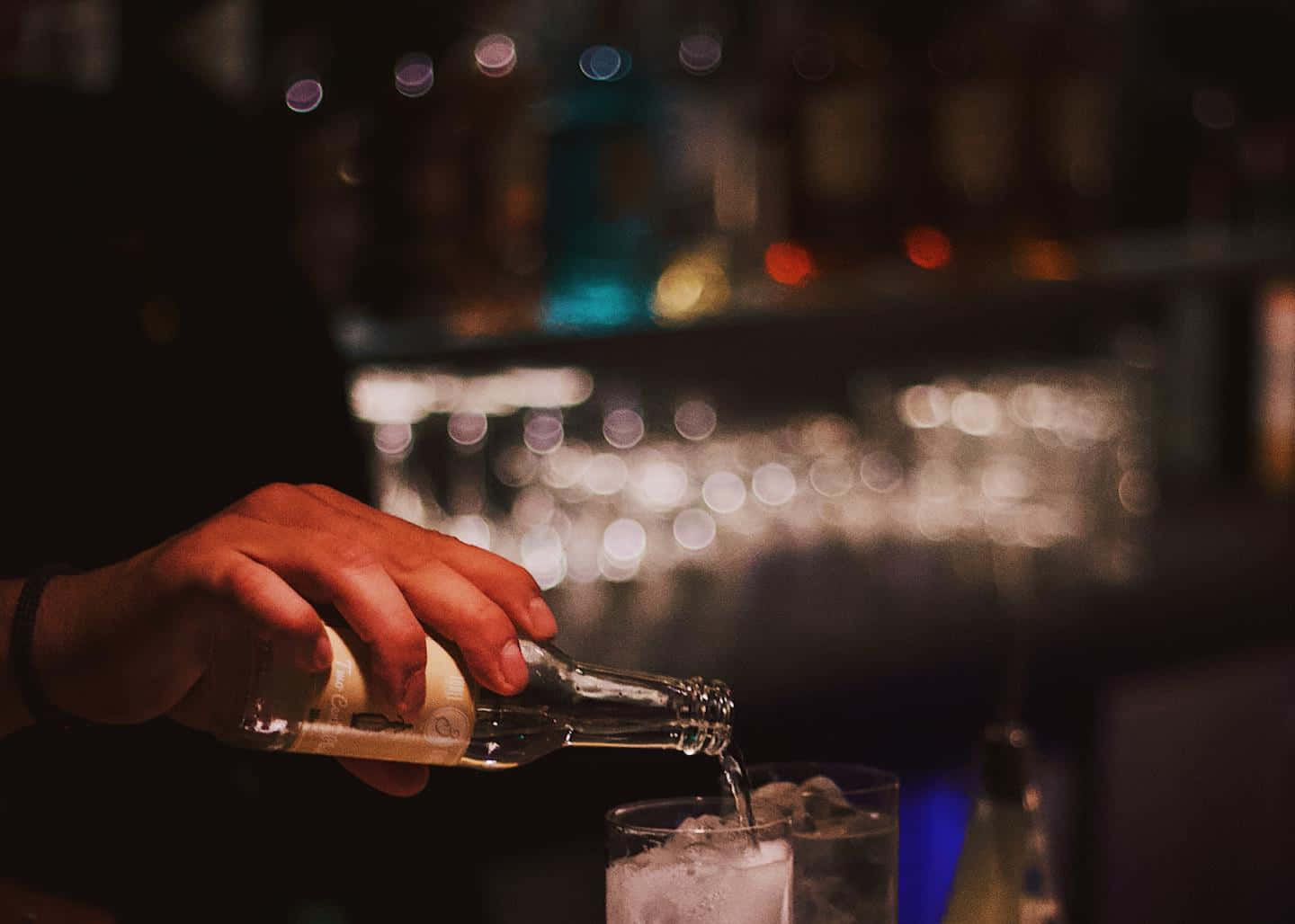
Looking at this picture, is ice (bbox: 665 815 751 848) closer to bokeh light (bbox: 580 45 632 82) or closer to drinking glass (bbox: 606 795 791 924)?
drinking glass (bbox: 606 795 791 924)

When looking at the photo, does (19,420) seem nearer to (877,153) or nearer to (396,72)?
(396,72)

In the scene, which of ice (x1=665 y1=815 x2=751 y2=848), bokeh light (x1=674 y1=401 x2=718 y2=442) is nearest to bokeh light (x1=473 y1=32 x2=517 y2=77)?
bokeh light (x1=674 y1=401 x2=718 y2=442)

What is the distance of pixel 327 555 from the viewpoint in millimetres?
755

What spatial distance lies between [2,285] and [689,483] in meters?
0.96

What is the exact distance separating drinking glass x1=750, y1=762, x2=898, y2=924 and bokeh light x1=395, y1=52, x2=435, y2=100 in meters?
1.58

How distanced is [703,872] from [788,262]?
193 cm

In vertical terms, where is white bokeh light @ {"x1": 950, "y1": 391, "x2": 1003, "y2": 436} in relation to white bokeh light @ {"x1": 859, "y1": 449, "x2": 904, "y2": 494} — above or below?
above

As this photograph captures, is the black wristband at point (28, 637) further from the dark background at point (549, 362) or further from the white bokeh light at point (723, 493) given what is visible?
the white bokeh light at point (723, 493)

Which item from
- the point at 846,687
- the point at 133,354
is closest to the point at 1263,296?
the point at 846,687

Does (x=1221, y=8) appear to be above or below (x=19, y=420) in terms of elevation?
above

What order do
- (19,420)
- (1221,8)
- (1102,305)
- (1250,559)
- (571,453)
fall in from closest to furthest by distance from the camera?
(19,420) → (571,453) → (1250,559) → (1102,305) → (1221,8)

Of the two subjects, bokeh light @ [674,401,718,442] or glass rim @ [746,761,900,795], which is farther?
bokeh light @ [674,401,718,442]

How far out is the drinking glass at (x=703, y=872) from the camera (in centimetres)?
73

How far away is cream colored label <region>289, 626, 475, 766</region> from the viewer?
764 mm
